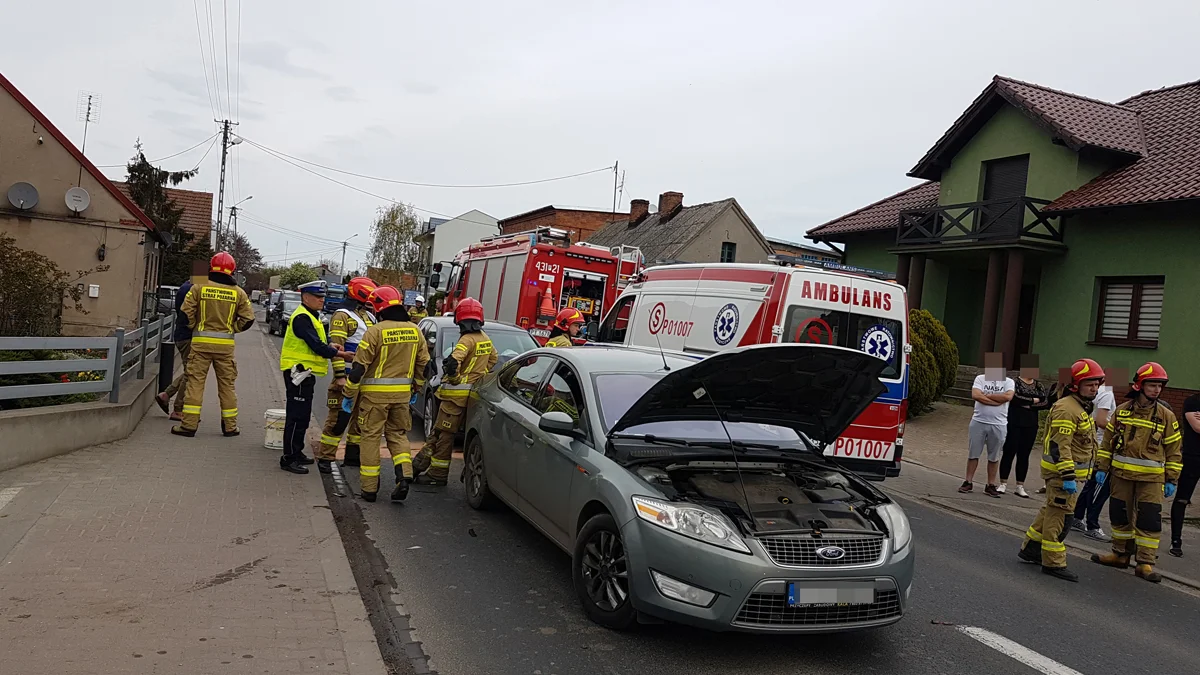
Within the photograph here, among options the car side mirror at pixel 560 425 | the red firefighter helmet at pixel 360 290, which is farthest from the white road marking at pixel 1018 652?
the red firefighter helmet at pixel 360 290

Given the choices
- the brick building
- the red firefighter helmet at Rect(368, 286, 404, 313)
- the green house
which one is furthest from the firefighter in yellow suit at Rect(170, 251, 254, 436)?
the brick building

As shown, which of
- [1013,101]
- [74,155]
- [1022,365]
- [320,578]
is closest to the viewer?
[320,578]

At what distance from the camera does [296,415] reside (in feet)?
26.1

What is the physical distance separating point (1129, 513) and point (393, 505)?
20.1 feet

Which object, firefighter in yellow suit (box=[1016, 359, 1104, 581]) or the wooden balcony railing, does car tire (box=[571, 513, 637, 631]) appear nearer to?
firefighter in yellow suit (box=[1016, 359, 1104, 581])

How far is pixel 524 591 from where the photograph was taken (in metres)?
5.30

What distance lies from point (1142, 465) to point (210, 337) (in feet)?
28.5

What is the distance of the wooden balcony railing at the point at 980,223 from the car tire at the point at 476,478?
1554cm

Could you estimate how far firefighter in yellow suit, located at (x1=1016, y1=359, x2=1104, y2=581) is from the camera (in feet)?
21.7

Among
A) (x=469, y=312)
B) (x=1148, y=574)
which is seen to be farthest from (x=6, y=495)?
(x=1148, y=574)

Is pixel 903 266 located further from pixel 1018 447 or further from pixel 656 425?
pixel 656 425

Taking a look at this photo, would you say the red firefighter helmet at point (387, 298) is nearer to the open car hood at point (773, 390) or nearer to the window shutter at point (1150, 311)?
the open car hood at point (773, 390)

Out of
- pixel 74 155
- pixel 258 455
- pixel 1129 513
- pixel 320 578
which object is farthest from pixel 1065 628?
pixel 74 155

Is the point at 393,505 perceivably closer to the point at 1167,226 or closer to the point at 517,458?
the point at 517,458
